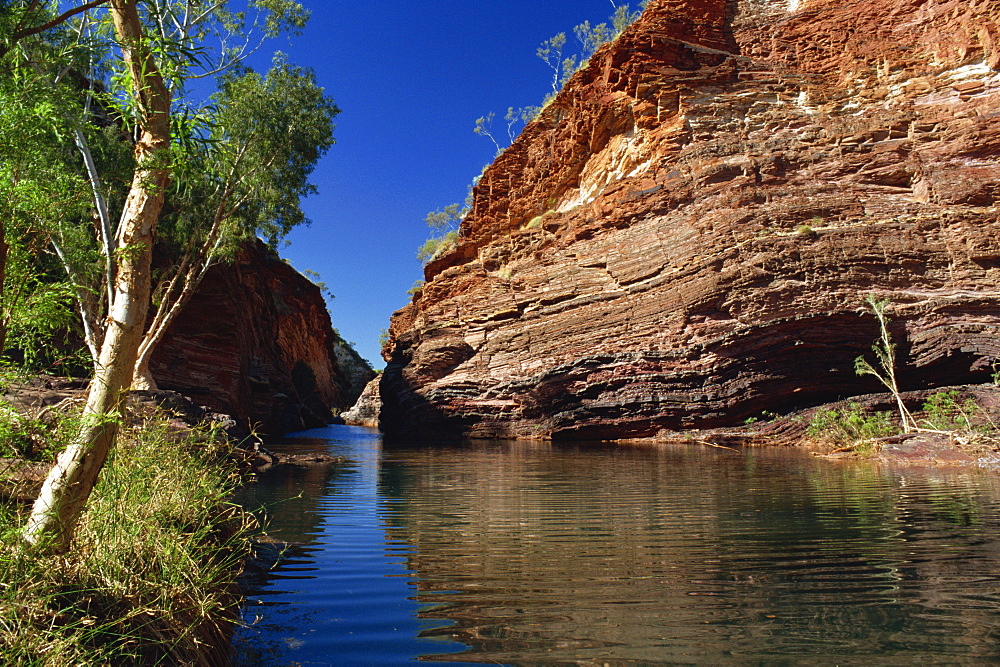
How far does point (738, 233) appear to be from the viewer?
2169 cm

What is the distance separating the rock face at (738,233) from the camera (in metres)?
19.3

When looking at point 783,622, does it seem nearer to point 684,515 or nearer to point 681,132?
point 684,515

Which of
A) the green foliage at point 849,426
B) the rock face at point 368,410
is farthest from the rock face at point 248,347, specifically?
the green foliage at point 849,426

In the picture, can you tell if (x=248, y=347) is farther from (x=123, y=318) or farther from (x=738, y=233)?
(x=123, y=318)

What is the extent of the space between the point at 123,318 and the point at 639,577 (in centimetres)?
405

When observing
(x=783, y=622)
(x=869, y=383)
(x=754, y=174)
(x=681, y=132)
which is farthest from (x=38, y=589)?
(x=681, y=132)

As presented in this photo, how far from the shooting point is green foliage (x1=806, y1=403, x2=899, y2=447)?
15773 mm

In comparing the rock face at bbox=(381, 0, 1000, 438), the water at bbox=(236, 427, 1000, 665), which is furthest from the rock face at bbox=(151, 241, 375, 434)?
the water at bbox=(236, 427, 1000, 665)

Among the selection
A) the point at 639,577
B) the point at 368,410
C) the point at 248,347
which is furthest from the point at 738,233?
the point at 368,410

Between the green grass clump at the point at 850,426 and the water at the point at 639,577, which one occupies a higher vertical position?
the green grass clump at the point at 850,426

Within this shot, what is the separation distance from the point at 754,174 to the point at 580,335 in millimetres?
10272

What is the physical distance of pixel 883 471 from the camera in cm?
1083

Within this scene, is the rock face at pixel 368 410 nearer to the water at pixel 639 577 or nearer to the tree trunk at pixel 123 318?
the water at pixel 639 577

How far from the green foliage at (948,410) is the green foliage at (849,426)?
106 centimetres
